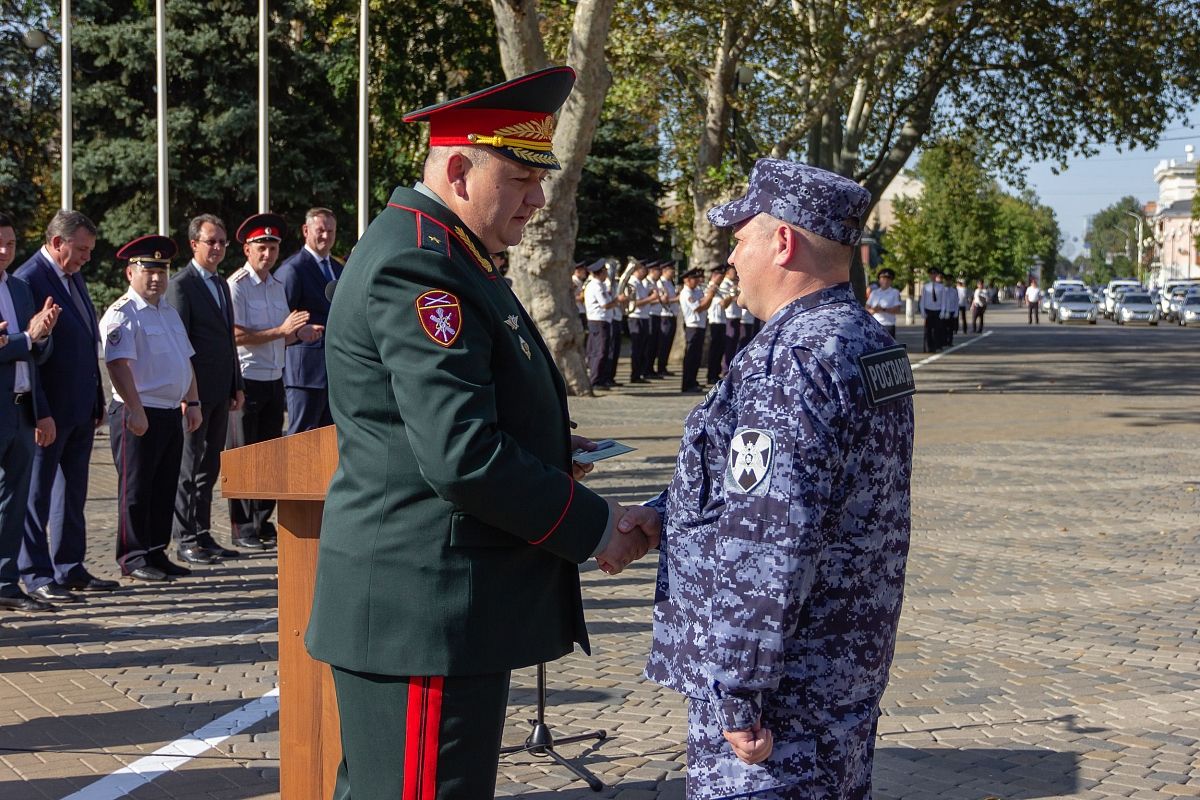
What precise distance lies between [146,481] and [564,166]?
12184mm

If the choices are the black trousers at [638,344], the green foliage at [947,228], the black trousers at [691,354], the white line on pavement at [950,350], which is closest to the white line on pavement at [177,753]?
the black trousers at [691,354]

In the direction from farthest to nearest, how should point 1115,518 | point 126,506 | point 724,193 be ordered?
point 724,193
point 1115,518
point 126,506

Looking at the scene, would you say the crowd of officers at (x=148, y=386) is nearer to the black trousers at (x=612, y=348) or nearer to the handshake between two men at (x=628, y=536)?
the handshake between two men at (x=628, y=536)

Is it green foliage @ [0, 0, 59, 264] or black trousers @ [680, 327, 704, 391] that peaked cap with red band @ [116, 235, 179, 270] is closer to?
black trousers @ [680, 327, 704, 391]

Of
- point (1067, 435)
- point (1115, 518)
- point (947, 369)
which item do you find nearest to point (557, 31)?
point (947, 369)

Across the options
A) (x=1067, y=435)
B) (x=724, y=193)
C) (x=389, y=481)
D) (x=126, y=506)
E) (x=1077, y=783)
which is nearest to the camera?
(x=389, y=481)

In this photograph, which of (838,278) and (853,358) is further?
(838,278)

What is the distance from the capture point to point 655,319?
2706 centimetres

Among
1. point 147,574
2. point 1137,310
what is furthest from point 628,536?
point 1137,310

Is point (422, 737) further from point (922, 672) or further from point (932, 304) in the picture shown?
point (932, 304)

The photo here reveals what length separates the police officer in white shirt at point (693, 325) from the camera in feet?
79.6

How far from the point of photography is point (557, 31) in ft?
99.7

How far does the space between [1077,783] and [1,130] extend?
33.7 metres

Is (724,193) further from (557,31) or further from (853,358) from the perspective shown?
(853,358)
